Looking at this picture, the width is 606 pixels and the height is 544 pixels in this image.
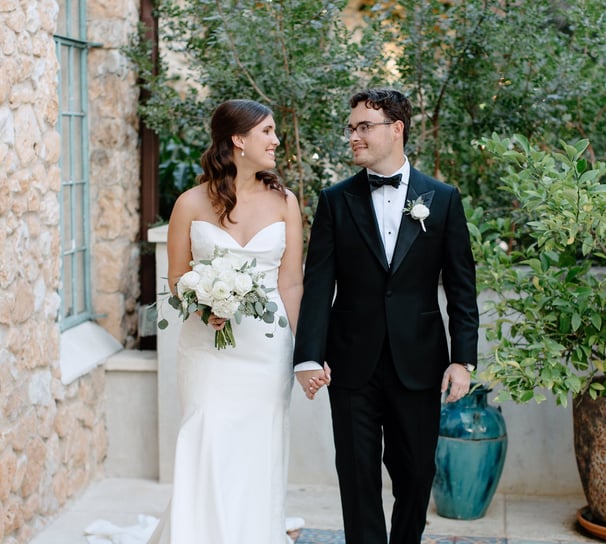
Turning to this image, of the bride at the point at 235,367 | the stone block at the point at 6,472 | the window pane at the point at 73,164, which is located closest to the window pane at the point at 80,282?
the window pane at the point at 73,164

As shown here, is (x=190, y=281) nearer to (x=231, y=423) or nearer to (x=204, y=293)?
(x=204, y=293)

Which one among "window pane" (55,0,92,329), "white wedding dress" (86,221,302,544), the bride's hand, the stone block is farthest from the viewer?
"window pane" (55,0,92,329)

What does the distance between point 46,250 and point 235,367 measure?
1.38m

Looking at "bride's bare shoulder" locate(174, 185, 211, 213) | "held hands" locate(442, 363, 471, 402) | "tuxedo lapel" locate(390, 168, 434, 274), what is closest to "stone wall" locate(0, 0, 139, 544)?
"bride's bare shoulder" locate(174, 185, 211, 213)

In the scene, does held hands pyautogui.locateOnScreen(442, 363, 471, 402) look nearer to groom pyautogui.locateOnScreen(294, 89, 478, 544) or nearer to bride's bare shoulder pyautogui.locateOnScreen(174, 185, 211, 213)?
groom pyautogui.locateOnScreen(294, 89, 478, 544)

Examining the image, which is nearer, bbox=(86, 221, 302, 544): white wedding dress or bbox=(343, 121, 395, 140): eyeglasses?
bbox=(343, 121, 395, 140): eyeglasses

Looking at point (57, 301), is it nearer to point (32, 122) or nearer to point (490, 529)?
point (32, 122)

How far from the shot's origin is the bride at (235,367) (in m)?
3.93

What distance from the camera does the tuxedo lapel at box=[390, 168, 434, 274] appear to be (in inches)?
145

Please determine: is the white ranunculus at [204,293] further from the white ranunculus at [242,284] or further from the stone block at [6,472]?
the stone block at [6,472]

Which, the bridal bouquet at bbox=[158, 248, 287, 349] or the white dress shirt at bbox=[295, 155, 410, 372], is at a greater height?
the white dress shirt at bbox=[295, 155, 410, 372]

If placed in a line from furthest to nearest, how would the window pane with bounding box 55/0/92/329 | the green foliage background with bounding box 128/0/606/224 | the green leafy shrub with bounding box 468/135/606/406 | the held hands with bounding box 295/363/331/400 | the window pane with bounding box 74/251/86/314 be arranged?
the window pane with bounding box 74/251/86/314, the green foliage background with bounding box 128/0/606/224, the window pane with bounding box 55/0/92/329, the green leafy shrub with bounding box 468/135/606/406, the held hands with bounding box 295/363/331/400

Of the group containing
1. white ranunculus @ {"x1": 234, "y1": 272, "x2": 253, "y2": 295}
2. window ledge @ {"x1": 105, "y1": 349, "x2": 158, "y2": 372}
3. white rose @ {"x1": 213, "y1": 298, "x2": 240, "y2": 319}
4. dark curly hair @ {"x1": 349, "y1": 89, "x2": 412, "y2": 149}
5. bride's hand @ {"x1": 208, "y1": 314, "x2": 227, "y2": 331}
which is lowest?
window ledge @ {"x1": 105, "y1": 349, "x2": 158, "y2": 372}

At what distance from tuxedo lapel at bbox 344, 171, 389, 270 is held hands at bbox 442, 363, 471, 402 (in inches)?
17.4
